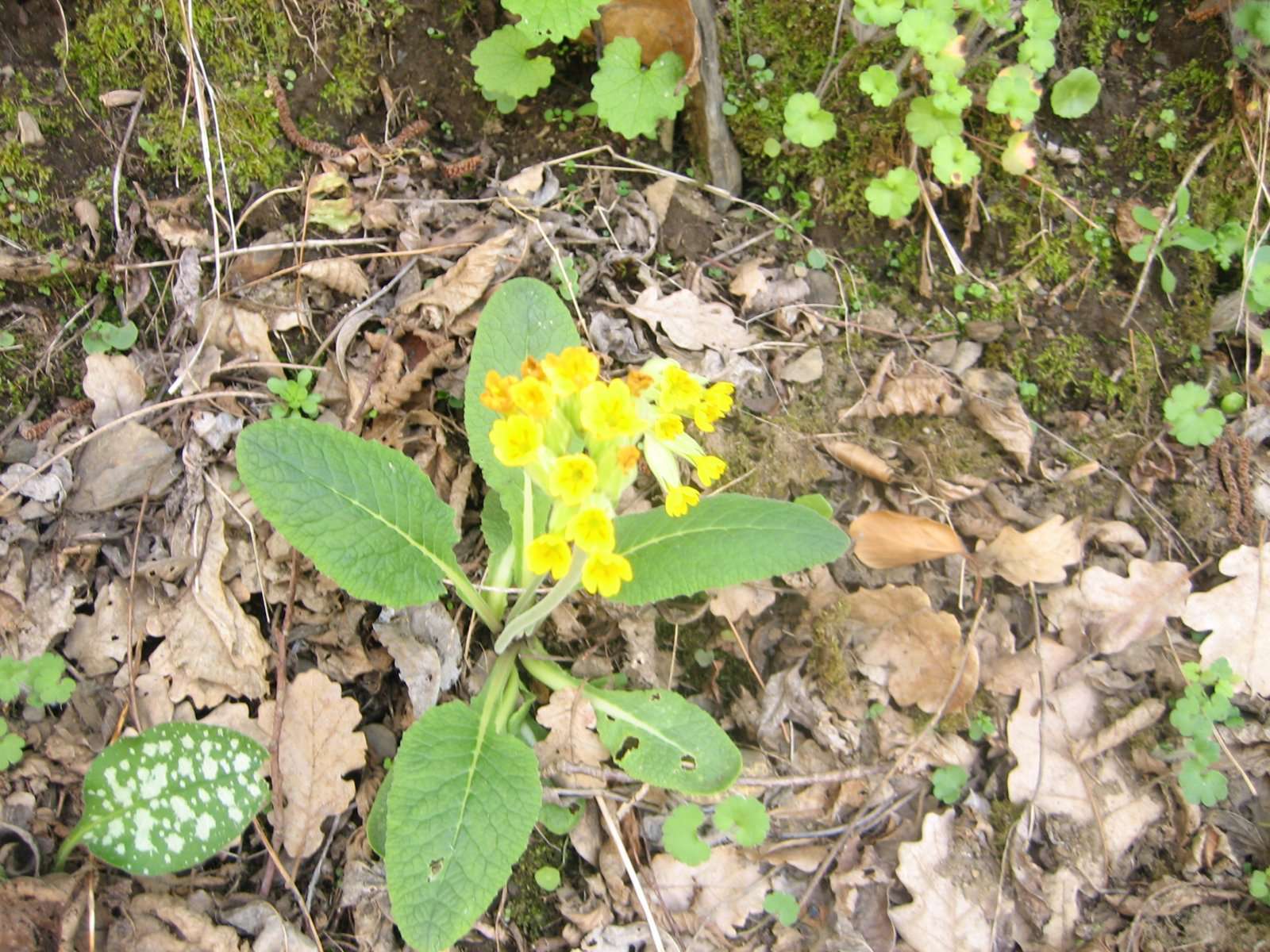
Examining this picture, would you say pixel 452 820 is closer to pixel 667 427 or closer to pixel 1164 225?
pixel 667 427

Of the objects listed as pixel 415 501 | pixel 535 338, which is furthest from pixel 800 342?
pixel 415 501

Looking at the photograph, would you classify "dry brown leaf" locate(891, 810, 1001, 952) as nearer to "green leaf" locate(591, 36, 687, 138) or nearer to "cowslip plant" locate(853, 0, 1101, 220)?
"cowslip plant" locate(853, 0, 1101, 220)

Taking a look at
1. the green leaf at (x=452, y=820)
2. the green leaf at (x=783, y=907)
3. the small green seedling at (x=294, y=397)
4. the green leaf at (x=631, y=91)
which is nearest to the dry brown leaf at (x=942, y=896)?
the green leaf at (x=783, y=907)

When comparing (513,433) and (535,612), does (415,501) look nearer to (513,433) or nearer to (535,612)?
(535,612)

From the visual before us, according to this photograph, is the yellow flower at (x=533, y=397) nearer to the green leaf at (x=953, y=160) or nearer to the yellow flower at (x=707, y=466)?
the yellow flower at (x=707, y=466)

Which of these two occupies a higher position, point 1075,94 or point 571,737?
point 1075,94

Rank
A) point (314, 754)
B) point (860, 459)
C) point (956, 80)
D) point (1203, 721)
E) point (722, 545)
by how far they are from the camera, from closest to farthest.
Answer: point (722, 545) < point (314, 754) < point (1203, 721) < point (860, 459) < point (956, 80)

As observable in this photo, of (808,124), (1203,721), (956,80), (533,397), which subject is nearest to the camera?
(533,397)

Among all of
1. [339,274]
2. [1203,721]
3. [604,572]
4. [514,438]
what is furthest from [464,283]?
[1203,721]
